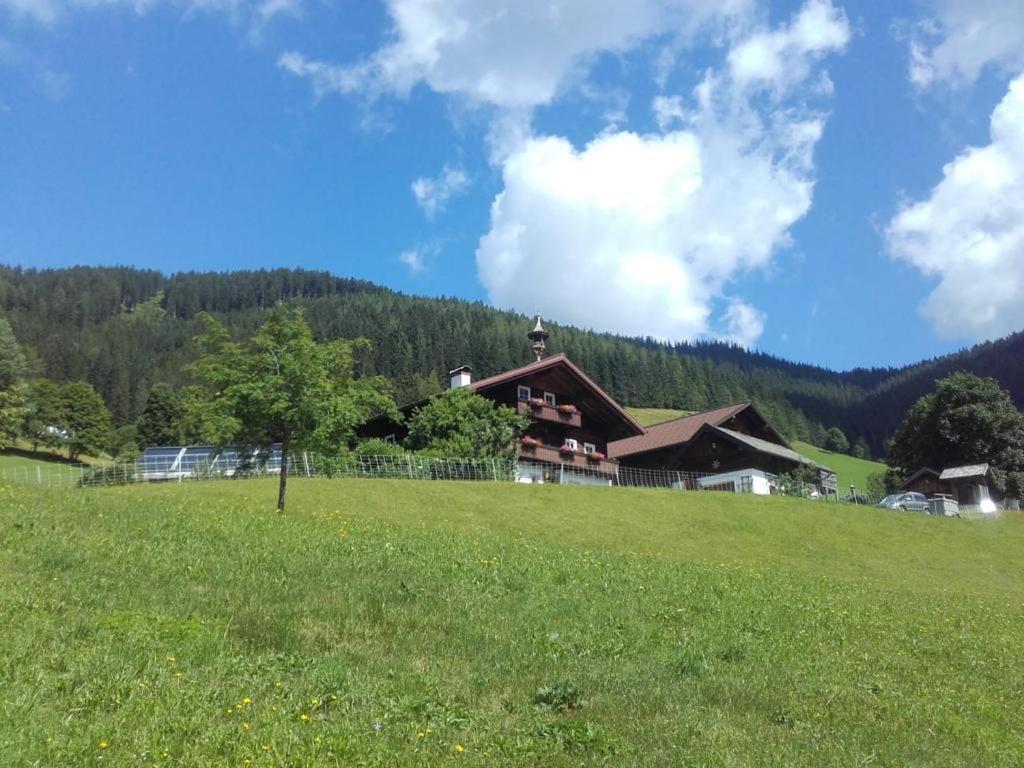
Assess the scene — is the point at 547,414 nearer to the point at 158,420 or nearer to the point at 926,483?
the point at 926,483

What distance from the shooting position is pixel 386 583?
46.0 feet

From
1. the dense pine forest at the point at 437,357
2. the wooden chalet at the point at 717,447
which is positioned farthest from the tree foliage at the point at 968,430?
the dense pine forest at the point at 437,357

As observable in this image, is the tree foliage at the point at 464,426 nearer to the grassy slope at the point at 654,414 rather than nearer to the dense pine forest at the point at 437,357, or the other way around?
the dense pine forest at the point at 437,357

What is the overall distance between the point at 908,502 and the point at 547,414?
25.7 metres

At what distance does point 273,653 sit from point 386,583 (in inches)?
182

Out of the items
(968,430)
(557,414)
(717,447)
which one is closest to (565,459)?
(557,414)

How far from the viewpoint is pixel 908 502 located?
5484 cm

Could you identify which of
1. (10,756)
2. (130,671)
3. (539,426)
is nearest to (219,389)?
(130,671)

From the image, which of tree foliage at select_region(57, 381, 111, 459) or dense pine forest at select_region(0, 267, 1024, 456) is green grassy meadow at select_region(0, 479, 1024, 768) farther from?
dense pine forest at select_region(0, 267, 1024, 456)

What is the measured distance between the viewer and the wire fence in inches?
1636

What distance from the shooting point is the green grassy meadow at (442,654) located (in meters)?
7.37

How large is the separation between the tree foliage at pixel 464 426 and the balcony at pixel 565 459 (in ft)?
9.35

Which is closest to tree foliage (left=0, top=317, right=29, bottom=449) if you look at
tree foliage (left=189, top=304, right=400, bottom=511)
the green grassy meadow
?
tree foliage (left=189, top=304, right=400, bottom=511)

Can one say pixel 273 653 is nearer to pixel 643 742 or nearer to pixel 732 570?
pixel 643 742
